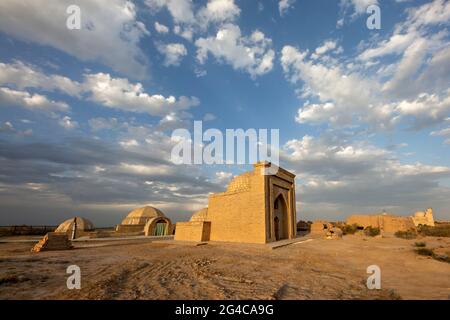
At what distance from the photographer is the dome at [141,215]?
111ft

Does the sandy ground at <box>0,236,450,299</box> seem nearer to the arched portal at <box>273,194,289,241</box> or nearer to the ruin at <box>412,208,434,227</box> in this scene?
the arched portal at <box>273,194,289,241</box>

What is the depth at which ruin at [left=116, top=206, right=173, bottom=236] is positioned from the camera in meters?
30.1

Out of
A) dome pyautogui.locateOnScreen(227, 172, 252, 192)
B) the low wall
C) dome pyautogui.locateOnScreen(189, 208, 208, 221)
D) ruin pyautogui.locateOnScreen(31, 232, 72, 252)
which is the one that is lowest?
the low wall

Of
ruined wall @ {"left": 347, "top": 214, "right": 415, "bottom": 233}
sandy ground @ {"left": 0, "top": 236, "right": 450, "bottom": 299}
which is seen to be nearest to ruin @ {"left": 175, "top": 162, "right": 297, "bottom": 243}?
sandy ground @ {"left": 0, "top": 236, "right": 450, "bottom": 299}

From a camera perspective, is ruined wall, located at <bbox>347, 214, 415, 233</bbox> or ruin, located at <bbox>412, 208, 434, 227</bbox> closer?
ruined wall, located at <bbox>347, 214, 415, 233</bbox>

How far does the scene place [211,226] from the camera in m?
21.3

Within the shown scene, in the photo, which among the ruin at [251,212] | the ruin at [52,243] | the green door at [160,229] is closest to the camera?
the ruin at [52,243]

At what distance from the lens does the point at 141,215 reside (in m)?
34.2

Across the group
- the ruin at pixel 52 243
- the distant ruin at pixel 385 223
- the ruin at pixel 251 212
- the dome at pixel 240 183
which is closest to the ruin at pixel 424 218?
the distant ruin at pixel 385 223

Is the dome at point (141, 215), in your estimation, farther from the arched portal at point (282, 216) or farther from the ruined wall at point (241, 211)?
the arched portal at point (282, 216)

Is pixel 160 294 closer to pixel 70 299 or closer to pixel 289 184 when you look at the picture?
pixel 70 299

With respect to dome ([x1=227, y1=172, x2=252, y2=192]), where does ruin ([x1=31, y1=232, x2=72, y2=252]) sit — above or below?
below

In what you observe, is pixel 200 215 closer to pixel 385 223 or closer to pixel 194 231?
pixel 194 231
